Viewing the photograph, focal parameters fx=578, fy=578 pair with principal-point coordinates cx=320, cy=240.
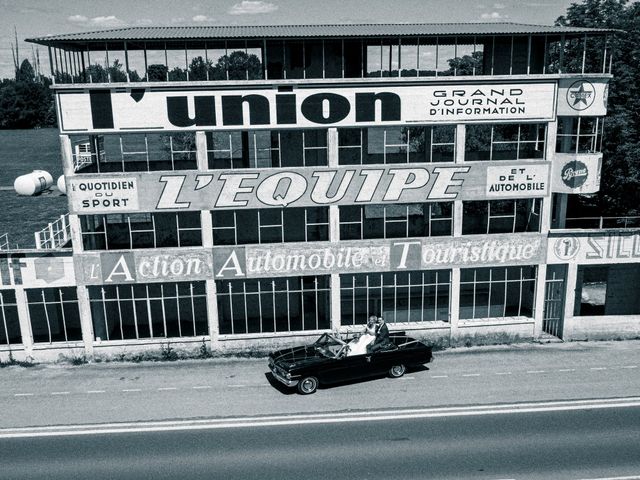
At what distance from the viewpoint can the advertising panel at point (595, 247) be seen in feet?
78.8

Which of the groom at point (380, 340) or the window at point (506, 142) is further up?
the window at point (506, 142)

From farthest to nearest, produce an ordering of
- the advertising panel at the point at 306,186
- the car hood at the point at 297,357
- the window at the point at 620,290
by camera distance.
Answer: the window at the point at 620,290 < the advertising panel at the point at 306,186 < the car hood at the point at 297,357

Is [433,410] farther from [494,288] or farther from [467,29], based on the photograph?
[467,29]

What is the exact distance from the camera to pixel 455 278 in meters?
24.2

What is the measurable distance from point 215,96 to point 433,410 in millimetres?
13627

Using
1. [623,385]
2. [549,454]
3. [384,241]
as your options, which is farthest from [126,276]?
[623,385]

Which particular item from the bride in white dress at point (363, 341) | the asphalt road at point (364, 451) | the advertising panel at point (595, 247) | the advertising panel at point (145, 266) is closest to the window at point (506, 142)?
the advertising panel at point (595, 247)

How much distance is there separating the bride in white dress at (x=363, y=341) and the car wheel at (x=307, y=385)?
154cm

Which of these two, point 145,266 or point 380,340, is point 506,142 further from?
point 145,266

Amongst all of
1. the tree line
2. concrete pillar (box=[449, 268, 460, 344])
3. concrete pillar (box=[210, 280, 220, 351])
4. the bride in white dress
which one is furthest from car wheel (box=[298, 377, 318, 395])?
the tree line

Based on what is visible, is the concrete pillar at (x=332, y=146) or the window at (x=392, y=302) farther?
the window at (x=392, y=302)

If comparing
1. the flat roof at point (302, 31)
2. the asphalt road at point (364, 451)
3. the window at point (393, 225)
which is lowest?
the asphalt road at point (364, 451)

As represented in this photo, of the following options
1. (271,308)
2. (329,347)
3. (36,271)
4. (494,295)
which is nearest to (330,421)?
(329,347)

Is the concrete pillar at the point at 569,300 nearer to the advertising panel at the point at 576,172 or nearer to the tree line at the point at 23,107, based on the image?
the advertising panel at the point at 576,172
